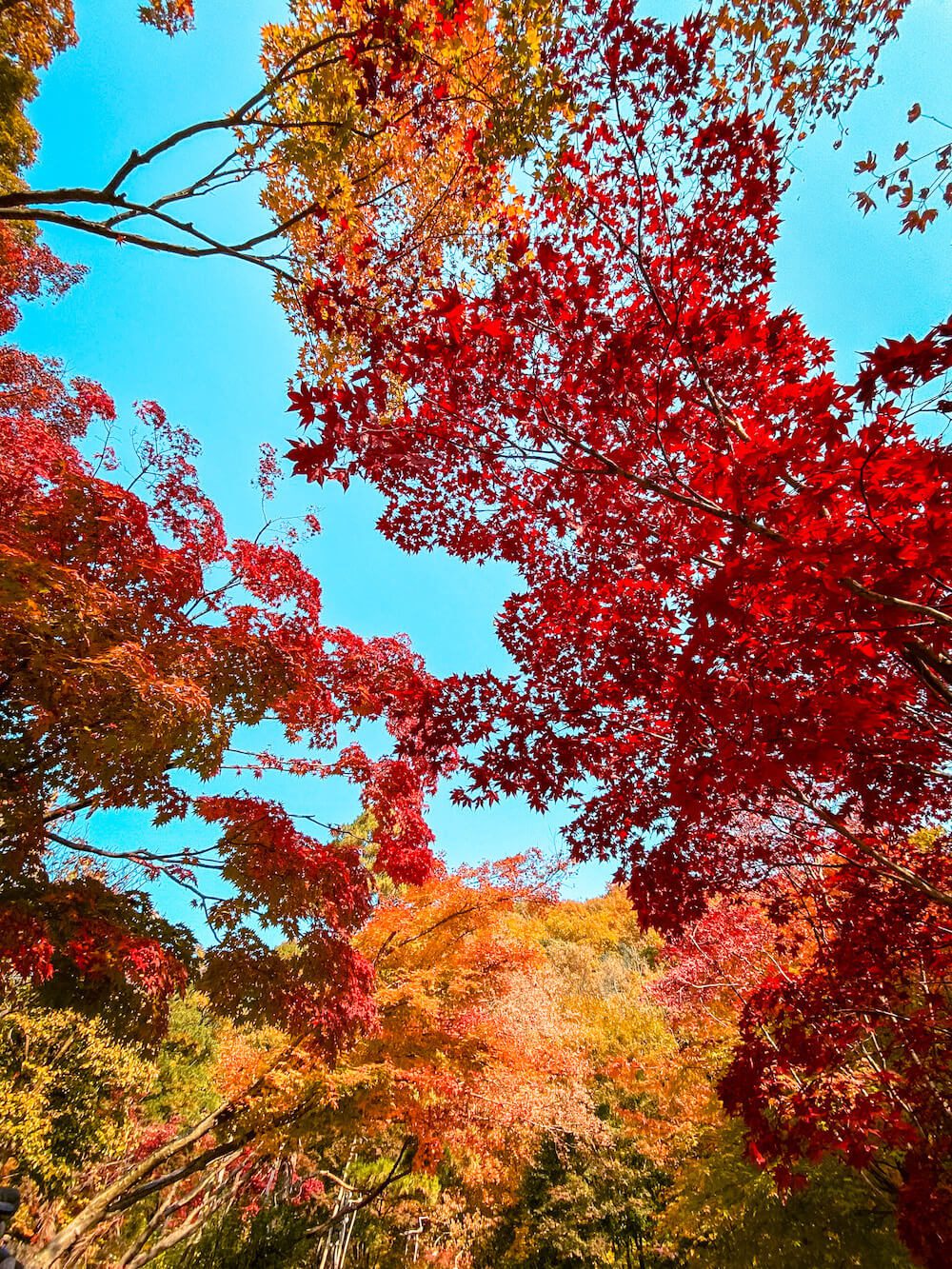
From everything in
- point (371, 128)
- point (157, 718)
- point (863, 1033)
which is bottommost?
point (863, 1033)

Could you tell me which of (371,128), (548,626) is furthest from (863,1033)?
(371,128)

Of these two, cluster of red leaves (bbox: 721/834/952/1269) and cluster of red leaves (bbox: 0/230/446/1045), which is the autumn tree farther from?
cluster of red leaves (bbox: 721/834/952/1269)

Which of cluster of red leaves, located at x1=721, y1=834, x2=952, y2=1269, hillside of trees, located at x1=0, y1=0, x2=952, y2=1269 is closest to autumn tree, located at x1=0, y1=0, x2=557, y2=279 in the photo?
hillside of trees, located at x1=0, y1=0, x2=952, y2=1269

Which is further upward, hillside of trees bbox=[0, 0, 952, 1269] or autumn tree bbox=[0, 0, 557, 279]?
autumn tree bbox=[0, 0, 557, 279]

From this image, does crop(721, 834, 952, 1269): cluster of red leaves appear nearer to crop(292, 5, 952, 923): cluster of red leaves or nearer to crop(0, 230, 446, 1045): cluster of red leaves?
crop(292, 5, 952, 923): cluster of red leaves

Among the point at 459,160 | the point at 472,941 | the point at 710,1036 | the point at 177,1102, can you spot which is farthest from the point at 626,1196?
the point at 459,160

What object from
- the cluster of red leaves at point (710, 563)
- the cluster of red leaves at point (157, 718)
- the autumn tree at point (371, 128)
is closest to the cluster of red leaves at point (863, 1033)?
the cluster of red leaves at point (710, 563)

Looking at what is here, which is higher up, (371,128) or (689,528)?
(371,128)

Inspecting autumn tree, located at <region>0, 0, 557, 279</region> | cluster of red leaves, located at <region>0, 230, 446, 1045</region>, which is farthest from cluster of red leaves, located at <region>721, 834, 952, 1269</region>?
autumn tree, located at <region>0, 0, 557, 279</region>

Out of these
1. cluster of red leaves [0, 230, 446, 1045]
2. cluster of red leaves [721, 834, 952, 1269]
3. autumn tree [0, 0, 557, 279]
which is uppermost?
autumn tree [0, 0, 557, 279]

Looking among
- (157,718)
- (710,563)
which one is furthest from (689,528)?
(157,718)

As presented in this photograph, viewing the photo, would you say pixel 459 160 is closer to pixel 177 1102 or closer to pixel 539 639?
pixel 539 639

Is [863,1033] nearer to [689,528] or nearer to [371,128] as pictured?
[689,528]

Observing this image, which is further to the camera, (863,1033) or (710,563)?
(863,1033)
